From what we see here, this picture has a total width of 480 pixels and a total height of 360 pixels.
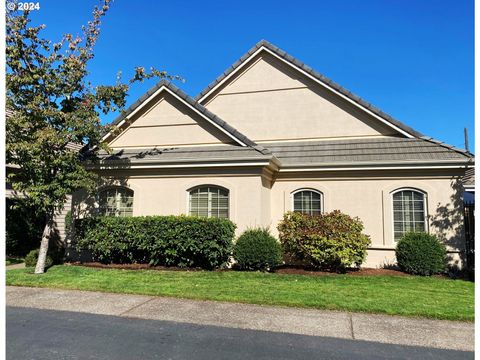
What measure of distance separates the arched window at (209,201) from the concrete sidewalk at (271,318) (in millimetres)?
4742

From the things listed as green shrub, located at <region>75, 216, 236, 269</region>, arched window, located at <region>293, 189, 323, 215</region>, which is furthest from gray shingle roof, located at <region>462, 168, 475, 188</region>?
green shrub, located at <region>75, 216, 236, 269</region>

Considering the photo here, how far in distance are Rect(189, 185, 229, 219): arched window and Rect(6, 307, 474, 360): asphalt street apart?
631 centimetres

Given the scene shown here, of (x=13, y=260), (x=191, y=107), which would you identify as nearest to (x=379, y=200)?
(x=191, y=107)

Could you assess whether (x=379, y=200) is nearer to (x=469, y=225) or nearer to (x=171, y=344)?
(x=469, y=225)

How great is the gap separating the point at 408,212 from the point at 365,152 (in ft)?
7.61

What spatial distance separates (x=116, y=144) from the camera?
13.8m

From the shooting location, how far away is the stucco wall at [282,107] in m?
14.1

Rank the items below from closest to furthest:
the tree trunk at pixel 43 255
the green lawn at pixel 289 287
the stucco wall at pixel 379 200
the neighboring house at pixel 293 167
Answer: the green lawn at pixel 289 287
the tree trunk at pixel 43 255
the stucco wall at pixel 379 200
the neighboring house at pixel 293 167

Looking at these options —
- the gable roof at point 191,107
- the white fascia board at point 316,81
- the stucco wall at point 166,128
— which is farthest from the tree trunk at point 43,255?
the white fascia board at point 316,81

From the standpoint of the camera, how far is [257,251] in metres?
10.6

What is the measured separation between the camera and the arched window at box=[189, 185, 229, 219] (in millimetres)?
12125

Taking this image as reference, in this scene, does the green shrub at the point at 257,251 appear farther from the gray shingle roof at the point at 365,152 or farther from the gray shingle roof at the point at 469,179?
→ the gray shingle roof at the point at 469,179

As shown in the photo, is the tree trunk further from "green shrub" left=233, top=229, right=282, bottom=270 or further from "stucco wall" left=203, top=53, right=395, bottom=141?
"stucco wall" left=203, top=53, right=395, bottom=141

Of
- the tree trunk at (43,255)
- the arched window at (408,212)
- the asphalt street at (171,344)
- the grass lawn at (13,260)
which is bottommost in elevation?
the asphalt street at (171,344)
